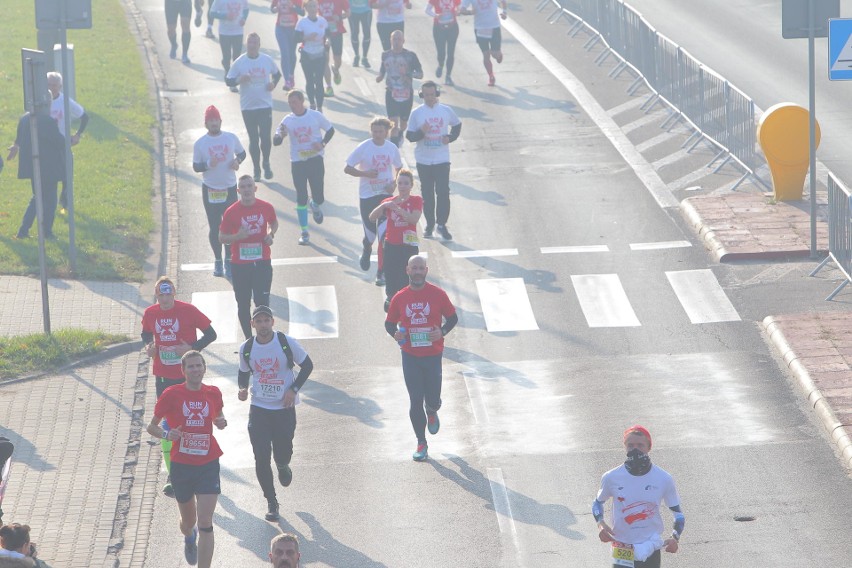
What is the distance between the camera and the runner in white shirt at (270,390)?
12.0 metres

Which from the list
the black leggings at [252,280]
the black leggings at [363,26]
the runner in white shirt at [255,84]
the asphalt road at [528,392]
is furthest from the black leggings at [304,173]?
the black leggings at [363,26]

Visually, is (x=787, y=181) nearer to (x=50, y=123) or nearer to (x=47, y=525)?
(x=50, y=123)

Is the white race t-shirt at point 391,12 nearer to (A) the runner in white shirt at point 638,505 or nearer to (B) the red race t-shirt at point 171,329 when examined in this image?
(B) the red race t-shirt at point 171,329

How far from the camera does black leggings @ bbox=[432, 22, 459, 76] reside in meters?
28.1

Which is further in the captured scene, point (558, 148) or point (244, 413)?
point (558, 148)

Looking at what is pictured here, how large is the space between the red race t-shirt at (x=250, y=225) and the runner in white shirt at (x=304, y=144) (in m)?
3.83

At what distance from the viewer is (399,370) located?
1580 cm

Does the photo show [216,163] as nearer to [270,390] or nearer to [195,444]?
[270,390]

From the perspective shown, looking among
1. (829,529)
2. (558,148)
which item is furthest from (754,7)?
(829,529)

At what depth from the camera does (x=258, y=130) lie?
74.0 ft

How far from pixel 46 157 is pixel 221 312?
3.72 metres

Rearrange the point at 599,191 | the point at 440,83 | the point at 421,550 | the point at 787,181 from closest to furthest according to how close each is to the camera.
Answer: the point at 421,550 → the point at 787,181 → the point at 599,191 → the point at 440,83

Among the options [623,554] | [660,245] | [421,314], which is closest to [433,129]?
[660,245]

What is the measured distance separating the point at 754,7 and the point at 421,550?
91.5 feet
